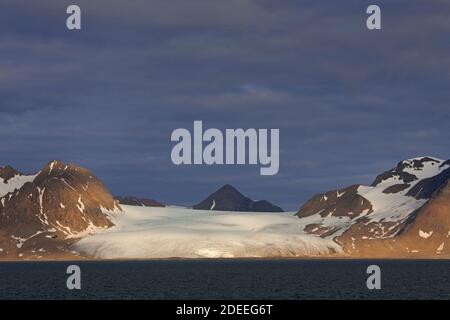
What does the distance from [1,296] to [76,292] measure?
51.5 feet

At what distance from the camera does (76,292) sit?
167 meters
